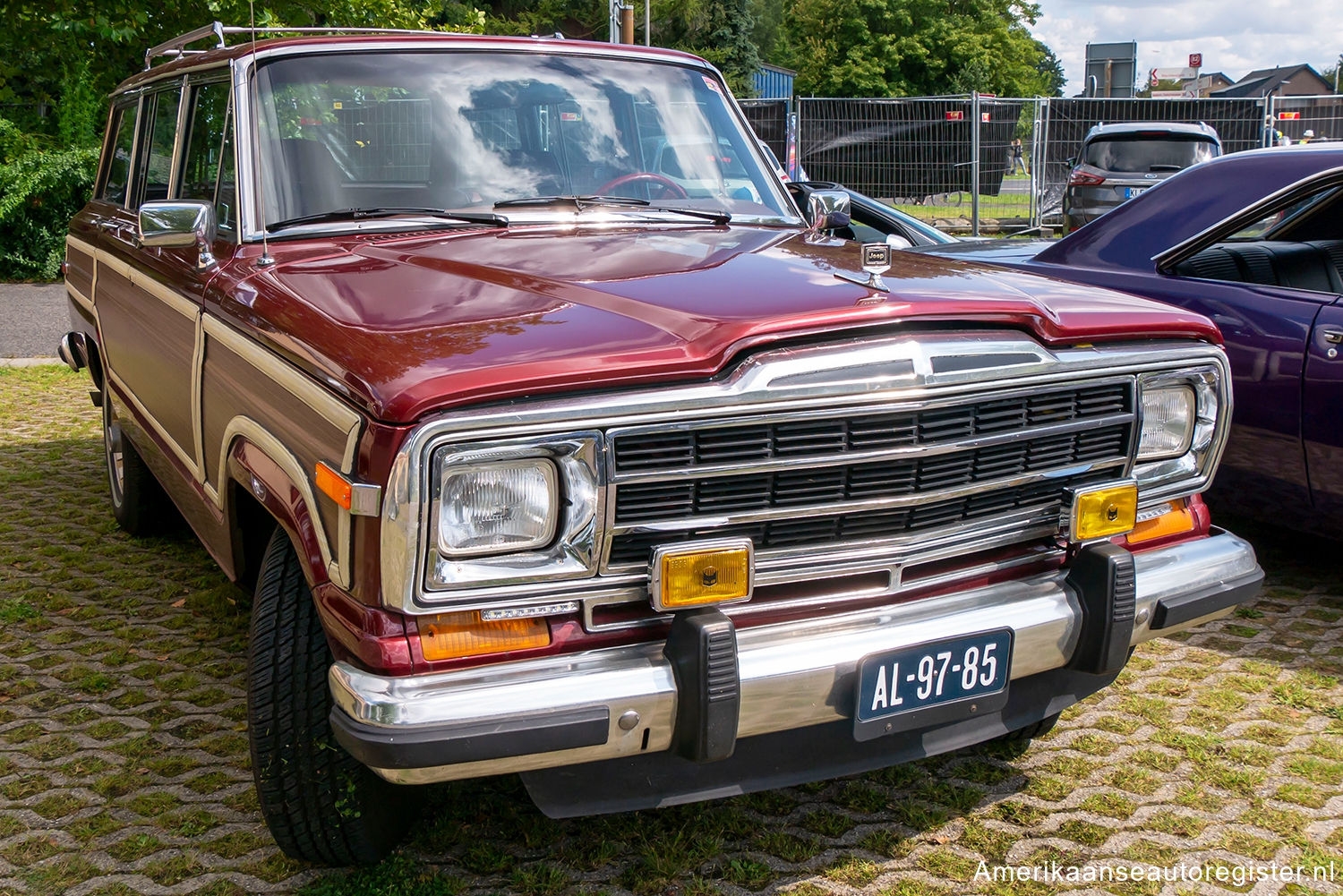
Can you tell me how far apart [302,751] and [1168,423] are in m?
2.20

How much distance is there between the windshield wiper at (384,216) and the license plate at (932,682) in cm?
173

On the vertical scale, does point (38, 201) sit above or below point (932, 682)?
above

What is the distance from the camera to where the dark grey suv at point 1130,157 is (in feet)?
49.2

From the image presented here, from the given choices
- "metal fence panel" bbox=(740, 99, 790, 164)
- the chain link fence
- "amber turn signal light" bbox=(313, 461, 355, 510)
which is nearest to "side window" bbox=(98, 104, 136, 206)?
"amber turn signal light" bbox=(313, 461, 355, 510)

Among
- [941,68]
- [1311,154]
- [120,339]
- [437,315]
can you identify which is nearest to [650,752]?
[437,315]

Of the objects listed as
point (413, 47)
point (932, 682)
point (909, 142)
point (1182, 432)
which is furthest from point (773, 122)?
point (932, 682)

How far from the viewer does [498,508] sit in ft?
7.25

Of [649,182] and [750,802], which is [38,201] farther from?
Answer: [750,802]

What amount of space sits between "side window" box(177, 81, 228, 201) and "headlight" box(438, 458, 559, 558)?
75.6 inches

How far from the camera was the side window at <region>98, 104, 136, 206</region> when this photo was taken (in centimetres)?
490

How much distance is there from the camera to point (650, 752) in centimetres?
230

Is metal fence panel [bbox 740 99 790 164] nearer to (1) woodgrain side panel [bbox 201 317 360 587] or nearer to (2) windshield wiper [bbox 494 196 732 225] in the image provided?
(2) windshield wiper [bbox 494 196 732 225]

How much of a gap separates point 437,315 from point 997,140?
18.9 metres

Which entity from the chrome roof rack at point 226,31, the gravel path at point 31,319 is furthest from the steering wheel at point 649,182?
the gravel path at point 31,319
